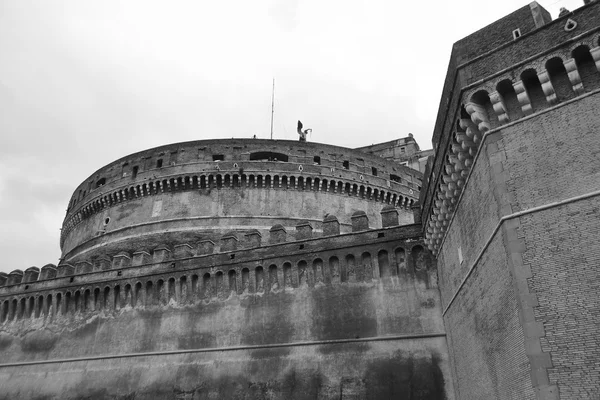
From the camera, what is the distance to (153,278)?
665 inches

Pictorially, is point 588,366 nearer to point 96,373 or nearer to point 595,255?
point 595,255

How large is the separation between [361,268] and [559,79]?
25.5ft

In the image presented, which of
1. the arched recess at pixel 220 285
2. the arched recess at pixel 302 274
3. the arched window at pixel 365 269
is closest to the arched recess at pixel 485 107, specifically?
the arched window at pixel 365 269

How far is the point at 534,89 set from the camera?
748 cm

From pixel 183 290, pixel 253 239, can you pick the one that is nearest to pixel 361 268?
pixel 253 239

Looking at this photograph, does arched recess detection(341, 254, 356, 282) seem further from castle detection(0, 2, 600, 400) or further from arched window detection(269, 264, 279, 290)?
arched window detection(269, 264, 279, 290)

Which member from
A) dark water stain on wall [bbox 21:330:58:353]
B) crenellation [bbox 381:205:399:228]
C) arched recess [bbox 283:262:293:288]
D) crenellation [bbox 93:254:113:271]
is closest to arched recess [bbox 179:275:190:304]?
arched recess [bbox 283:262:293:288]

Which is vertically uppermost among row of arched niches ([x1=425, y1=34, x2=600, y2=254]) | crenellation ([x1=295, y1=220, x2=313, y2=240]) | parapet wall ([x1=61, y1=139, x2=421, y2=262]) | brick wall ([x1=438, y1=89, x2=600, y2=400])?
parapet wall ([x1=61, y1=139, x2=421, y2=262])

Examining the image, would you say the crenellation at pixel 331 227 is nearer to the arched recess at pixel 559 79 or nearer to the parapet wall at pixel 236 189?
the arched recess at pixel 559 79

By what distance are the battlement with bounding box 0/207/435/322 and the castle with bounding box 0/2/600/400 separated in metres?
0.06

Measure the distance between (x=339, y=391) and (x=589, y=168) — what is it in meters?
8.55

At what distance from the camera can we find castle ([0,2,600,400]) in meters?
6.69

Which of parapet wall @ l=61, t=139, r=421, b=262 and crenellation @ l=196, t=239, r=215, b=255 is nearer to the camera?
crenellation @ l=196, t=239, r=215, b=255

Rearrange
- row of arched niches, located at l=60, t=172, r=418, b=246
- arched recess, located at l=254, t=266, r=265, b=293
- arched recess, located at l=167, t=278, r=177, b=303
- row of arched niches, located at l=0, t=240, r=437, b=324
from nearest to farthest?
row of arched niches, located at l=0, t=240, r=437, b=324, arched recess, located at l=254, t=266, r=265, b=293, arched recess, located at l=167, t=278, r=177, b=303, row of arched niches, located at l=60, t=172, r=418, b=246
